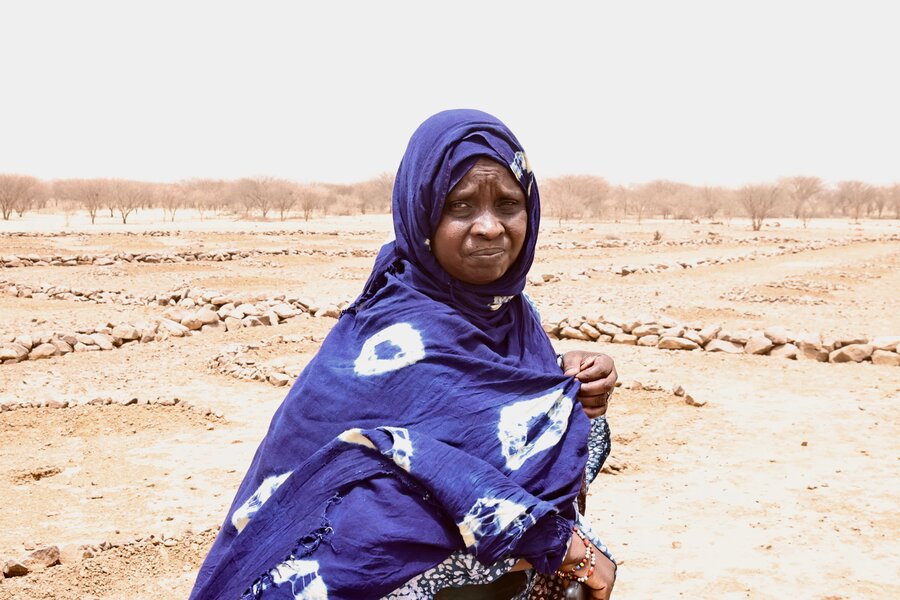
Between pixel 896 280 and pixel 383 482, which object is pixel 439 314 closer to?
pixel 383 482

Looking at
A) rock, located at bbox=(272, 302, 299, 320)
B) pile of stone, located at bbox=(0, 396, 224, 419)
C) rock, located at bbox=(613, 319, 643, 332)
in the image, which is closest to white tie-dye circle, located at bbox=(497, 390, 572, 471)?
pile of stone, located at bbox=(0, 396, 224, 419)

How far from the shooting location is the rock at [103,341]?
28.2ft

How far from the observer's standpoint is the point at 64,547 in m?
3.76

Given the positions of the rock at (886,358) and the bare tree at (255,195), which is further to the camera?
the bare tree at (255,195)

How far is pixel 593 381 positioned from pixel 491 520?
0.50 m

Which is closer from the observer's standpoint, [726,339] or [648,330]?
[726,339]

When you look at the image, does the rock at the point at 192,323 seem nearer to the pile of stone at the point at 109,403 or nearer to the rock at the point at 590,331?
the pile of stone at the point at 109,403

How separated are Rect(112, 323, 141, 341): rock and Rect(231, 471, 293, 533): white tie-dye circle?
8026 mm

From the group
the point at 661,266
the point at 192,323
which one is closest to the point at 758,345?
the point at 192,323

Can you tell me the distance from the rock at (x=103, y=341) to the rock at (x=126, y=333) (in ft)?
0.52

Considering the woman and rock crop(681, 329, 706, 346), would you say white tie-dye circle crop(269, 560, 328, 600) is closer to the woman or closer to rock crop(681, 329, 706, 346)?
the woman

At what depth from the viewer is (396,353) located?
61.4 inches

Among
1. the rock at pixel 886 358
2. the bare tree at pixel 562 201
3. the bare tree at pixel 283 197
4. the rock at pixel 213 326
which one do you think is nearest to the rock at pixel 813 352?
the rock at pixel 886 358

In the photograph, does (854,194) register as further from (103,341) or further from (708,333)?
(103,341)
